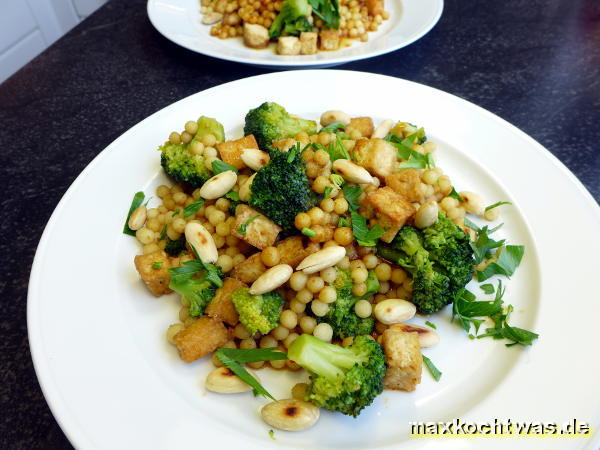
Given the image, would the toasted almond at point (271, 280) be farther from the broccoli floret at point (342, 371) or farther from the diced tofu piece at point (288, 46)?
the diced tofu piece at point (288, 46)

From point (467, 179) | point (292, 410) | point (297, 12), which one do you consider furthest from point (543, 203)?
point (297, 12)

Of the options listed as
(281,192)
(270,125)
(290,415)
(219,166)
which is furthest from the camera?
(270,125)

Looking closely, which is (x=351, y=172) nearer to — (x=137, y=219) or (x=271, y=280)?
(x=271, y=280)

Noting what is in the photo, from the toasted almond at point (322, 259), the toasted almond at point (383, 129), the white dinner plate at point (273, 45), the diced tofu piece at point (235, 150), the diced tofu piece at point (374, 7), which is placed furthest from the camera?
the diced tofu piece at point (374, 7)

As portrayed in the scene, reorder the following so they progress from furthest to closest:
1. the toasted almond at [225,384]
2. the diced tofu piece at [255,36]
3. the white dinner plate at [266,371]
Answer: the diced tofu piece at [255,36], the toasted almond at [225,384], the white dinner plate at [266,371]

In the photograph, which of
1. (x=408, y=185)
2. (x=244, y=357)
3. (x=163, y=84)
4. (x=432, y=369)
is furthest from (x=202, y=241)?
(x=163, y=84)

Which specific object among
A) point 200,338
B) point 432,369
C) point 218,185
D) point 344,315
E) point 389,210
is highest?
point 218,185

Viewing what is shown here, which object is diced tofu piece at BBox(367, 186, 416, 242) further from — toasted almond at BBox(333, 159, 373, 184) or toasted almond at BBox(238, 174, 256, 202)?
toasted almond at BBox(238, 174, 256, 202)

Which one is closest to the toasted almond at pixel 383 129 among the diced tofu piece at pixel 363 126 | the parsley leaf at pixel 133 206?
the diced tofu piece at pixel 363 126
